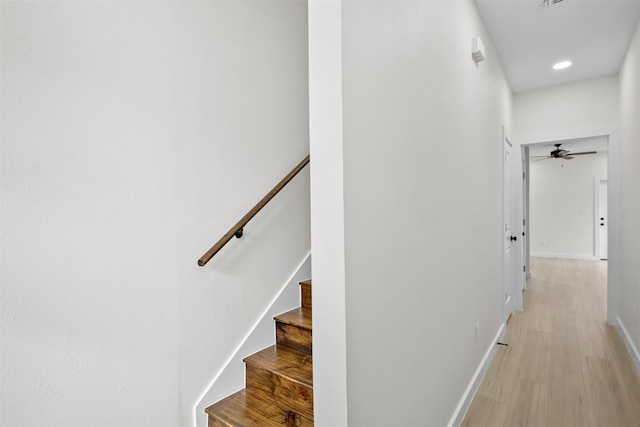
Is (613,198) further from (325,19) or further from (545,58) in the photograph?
(325,19)

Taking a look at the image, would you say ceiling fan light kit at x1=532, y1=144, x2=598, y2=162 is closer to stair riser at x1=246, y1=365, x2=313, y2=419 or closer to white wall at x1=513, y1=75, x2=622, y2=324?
white wall at x1=513, y1=75, x2=622, y2=324

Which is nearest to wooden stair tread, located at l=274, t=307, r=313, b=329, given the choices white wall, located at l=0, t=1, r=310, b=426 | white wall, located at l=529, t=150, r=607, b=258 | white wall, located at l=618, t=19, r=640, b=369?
white wall, located at l=0, t=1, r=310, b=426

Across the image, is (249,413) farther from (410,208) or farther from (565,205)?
(565,205)

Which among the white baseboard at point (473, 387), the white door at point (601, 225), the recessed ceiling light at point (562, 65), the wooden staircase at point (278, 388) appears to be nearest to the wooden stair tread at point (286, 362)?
the wooden staircase at point (278, 388)

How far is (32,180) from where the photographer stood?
118 cm

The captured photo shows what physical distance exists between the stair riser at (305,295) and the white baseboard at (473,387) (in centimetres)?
106

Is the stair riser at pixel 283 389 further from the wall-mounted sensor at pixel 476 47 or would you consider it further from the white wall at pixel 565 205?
the white wall at pixel 565 205

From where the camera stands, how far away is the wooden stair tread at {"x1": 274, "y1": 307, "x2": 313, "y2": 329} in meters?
1.98

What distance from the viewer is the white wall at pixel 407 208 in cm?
103

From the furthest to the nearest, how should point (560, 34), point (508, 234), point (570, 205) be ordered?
point (570, 205) → point (508, 234) → point (560, 34)

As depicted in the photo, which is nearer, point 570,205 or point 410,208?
point 410,208

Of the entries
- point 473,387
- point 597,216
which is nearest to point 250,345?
point 473,387

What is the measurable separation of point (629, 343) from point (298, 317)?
2982 mm

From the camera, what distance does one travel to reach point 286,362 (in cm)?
186
